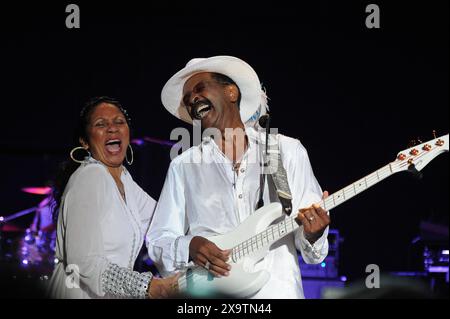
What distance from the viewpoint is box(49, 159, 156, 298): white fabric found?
4.26 m

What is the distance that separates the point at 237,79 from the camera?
473 centimetres

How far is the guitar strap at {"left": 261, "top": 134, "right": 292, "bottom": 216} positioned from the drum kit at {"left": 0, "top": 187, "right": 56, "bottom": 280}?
2952 millimetres

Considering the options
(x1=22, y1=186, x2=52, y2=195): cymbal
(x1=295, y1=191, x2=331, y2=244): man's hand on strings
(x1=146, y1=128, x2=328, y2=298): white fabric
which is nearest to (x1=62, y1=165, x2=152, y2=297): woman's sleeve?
(x1=146, y1=128, x2=328, y2=298): white fabric

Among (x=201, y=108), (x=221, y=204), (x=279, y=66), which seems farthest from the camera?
(x=279, y=66)

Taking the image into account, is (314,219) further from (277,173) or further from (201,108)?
(201,108)

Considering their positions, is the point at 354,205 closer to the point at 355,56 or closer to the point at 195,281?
the point at 355,56

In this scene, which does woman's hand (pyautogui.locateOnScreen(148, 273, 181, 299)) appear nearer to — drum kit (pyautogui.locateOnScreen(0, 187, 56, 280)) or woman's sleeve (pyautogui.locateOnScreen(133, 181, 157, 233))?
woman's sleeve (pyautogui.locateOnScreen(133, 181, 157, 233))

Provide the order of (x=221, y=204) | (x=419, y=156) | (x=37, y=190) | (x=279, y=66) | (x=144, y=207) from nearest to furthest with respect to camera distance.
Result: 1. (x=419, y=156)
2. (x=221, y=204)
3. (x=144, y=207)
4. (x=279, y=66)
5. (x=37, y=190)

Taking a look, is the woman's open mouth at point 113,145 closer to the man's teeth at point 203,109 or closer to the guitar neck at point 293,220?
the man's teeth at point 203,109

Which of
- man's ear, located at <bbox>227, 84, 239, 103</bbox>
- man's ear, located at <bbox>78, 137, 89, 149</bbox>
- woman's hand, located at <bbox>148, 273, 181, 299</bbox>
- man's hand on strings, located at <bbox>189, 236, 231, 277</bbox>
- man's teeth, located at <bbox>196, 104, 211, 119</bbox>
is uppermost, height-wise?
man's ear, located at <bbox>227, 84, 239, 103</bbox>

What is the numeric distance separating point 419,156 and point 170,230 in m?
1.50

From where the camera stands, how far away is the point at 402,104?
262 inches

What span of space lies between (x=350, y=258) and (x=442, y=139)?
3.14 m

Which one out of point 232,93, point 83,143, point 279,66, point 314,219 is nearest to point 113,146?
point 83,143
